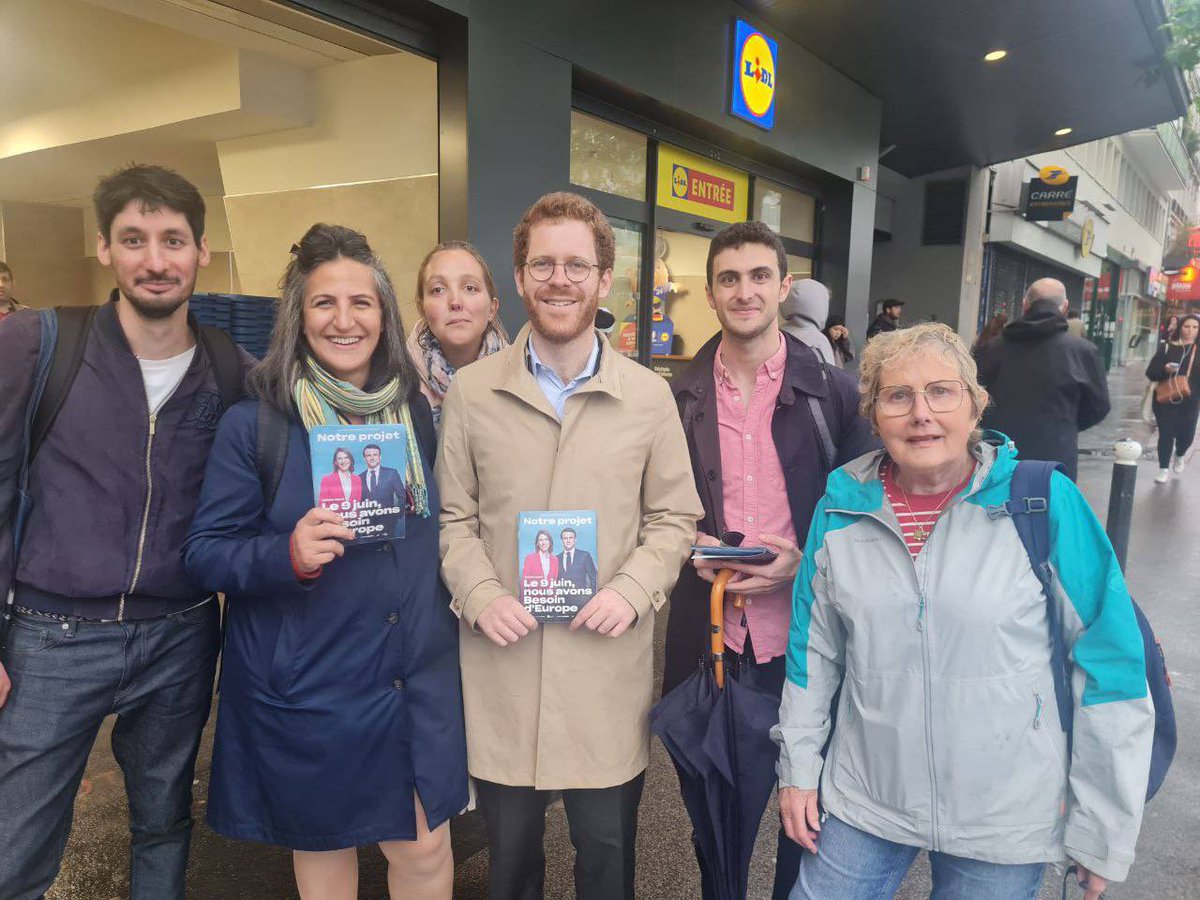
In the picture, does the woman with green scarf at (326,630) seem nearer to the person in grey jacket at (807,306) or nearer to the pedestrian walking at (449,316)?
the pedestrian walking at (449,316)

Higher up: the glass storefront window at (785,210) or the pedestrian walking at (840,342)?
the glass storefront window at (785,210)

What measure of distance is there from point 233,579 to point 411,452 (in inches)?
20.4

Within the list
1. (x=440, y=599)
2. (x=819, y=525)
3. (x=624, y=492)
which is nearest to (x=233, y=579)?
(x=440, y=599)

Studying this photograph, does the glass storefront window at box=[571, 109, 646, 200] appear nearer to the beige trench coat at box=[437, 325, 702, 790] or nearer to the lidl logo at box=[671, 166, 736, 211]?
the lidl logo at box=[671, 166, 736, 211]

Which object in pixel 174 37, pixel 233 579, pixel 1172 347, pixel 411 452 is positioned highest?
pixel 174 37

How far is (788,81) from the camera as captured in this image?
8.59 meters

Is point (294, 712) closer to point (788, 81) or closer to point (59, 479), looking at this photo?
point (59, 479)

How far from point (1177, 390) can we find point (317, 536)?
1159cm

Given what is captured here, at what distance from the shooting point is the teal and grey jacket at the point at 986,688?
1.60 m

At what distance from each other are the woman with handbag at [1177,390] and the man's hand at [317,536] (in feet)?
37.5

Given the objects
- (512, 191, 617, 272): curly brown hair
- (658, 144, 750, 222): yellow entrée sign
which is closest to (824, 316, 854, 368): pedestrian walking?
(658, 144, 750, 222): yellow entrée sign

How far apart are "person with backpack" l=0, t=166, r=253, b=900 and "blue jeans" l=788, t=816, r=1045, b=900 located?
→ 1.79 meters

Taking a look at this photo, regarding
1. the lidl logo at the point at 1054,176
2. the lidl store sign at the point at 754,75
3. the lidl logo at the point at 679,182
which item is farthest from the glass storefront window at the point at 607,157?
the lidl logo at the point at 1054,176

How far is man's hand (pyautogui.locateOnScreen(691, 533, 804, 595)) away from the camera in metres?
2.20
